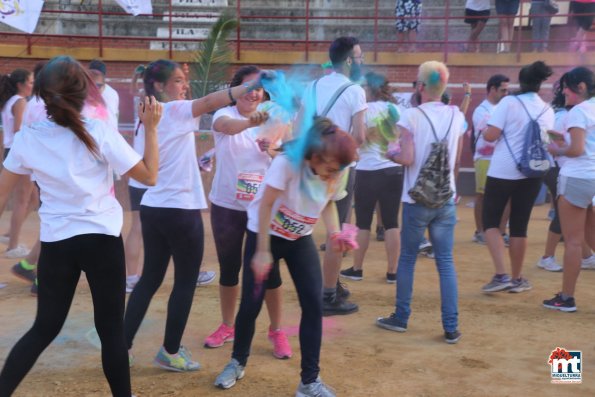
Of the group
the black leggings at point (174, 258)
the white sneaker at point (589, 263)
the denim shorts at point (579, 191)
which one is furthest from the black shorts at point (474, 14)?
the black leggings at point (174, 258)

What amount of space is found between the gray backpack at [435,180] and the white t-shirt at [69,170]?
2.25 meters

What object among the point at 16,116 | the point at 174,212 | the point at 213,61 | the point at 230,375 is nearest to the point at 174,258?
the point at 174,212

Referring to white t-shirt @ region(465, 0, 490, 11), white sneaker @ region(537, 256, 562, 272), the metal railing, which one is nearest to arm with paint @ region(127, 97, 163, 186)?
white sneaker @ region(537, 256, 562, 272)

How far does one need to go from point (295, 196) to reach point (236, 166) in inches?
34.6

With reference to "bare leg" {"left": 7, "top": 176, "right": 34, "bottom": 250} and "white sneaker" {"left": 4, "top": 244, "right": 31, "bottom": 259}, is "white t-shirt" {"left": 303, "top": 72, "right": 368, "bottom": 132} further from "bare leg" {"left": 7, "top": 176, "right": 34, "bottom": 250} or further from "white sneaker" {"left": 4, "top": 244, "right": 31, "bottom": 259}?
"white sneaker" {"left": 4, "top": 244, "right": 31, "bottom": 259}

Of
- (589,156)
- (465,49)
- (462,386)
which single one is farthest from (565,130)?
(465,49)

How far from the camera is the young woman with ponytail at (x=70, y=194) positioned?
10.5 ft

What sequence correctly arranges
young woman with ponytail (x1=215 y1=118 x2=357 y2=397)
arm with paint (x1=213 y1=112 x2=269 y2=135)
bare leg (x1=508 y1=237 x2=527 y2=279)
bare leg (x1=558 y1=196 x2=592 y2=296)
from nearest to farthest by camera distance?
1. young woman with ponytail (x1=215 y1=118 x2=357 y2=397)
2. arm with paint (x1=213 y1=112 x2=269 y2=135)
3. bare leg (x1=558 y1=196 x2=592 y2=296)
4. bare leg (x1=508 y1=237 x2=527 y2=279)

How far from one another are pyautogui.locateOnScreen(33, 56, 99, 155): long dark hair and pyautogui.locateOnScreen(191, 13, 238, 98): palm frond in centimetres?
897

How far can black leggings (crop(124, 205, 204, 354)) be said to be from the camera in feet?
13.3

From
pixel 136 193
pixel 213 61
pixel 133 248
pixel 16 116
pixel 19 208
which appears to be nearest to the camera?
pixel 136 193

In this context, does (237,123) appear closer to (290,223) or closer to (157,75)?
(157,75)

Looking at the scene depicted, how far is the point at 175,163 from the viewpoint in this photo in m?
4.12

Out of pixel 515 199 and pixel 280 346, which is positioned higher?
pixel 515 199
